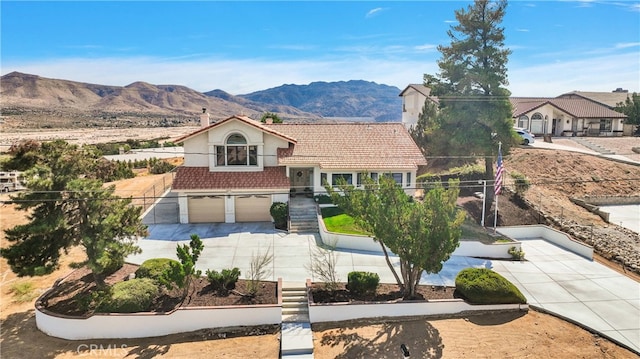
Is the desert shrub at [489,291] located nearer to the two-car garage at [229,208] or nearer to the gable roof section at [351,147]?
the gable roof section at [351,147]

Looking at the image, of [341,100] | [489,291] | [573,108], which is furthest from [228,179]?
[341,100]

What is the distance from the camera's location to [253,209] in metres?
27.3

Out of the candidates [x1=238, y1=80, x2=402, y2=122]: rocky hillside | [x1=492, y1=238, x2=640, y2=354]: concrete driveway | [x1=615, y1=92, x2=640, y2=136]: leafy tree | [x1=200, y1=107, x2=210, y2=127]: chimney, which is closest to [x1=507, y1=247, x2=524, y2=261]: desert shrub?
[x1=492, y1=238, x2=640, y2=354]: concrete driveway

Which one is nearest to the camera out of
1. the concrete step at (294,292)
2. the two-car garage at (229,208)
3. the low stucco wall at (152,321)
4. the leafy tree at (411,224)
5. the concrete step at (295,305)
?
the low stucco wall at (152,321)

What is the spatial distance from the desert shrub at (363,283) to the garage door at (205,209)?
12.9m

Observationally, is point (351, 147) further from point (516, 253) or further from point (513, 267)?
point (513, 267)

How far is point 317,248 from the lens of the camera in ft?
73.6

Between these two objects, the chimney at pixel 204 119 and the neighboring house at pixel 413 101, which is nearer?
the chimney at pixel 204 119

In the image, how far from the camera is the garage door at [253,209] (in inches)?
1069

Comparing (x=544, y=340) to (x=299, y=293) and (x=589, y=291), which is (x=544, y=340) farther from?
(x=299, y=293)

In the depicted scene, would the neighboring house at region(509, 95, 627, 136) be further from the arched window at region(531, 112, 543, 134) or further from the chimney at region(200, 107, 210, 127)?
the chimney at region(200, 107, 210, 127)

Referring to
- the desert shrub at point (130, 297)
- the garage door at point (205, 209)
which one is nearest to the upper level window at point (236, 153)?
the garage door at point (205, 209)

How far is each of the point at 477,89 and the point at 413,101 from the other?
764 inches

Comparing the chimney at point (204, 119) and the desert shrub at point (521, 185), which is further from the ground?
the chimney at point (204, 119)
